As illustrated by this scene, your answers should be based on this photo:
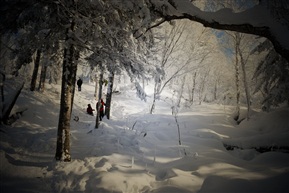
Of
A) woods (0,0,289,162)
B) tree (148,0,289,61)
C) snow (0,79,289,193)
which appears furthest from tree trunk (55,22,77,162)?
tree (148,0,289,61)

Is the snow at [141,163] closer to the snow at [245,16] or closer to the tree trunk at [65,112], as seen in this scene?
the tree trunk at [65,112]

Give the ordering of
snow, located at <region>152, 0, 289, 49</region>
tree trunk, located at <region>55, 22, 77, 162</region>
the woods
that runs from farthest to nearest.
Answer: tree trunk, located at <region>55, 22, 77, 162</region>, the woods, snow, located at <region>152, 0, 289, 49</region>

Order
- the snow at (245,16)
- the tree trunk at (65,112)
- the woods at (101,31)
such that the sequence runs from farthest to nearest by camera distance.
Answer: the tree trunk at (65,112)
the woods at (101,31)
the snow at (245,16)

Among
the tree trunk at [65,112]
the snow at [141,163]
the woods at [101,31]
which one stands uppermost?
the woods at [101,31]

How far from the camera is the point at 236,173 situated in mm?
4219

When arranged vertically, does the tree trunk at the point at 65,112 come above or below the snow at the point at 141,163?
above

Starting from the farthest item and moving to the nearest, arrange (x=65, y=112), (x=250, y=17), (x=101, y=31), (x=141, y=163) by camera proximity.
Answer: (x=141, y=163) → (x=65, y=112) → (x=101, y=31) → (x=250, y=17)

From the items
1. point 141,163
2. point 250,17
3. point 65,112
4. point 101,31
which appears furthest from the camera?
point 141,163

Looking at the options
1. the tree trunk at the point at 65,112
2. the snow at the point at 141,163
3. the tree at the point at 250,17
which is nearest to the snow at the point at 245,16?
the tree at the point at 250,17

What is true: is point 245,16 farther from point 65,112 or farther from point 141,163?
point 65,112

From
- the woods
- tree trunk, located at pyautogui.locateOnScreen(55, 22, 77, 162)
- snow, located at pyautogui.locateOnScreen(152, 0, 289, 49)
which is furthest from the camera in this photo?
tree trunk, located at pyautogui.locateOnScreen(55, 22, 77, 162)

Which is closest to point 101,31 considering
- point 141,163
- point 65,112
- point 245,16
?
point 65,112

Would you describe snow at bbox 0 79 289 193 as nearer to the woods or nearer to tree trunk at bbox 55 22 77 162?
tree trunk at bbox 55 22 77 162

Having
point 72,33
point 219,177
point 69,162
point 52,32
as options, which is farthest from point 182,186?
point 52,32
